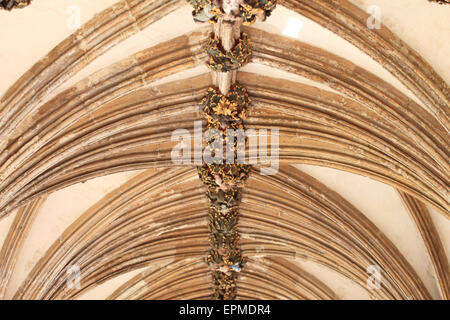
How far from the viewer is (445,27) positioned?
974cm

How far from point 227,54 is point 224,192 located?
421cm

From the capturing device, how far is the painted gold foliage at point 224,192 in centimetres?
1181

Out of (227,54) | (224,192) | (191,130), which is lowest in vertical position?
(224,192)

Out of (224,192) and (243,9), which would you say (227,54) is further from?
(224,192)

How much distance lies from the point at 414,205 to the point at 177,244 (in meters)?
5.96

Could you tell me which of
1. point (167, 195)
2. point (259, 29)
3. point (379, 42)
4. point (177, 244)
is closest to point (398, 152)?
point (379, 42)

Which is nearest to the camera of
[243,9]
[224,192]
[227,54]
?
[243,9]

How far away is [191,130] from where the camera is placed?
12.5 m

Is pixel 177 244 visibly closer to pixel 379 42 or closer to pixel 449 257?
pixel 449 257

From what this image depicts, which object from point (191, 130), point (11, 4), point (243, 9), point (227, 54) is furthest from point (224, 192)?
point (11, 4)

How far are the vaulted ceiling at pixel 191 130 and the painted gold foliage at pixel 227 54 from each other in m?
0.26

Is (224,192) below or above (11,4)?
above

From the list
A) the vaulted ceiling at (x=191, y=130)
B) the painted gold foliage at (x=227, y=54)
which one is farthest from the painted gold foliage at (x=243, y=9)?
the painted gold foliage at (x=227, y=54)

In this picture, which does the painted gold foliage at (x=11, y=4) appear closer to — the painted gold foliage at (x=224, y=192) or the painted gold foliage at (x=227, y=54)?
the painted gold foliage at (x=227, y=54)
